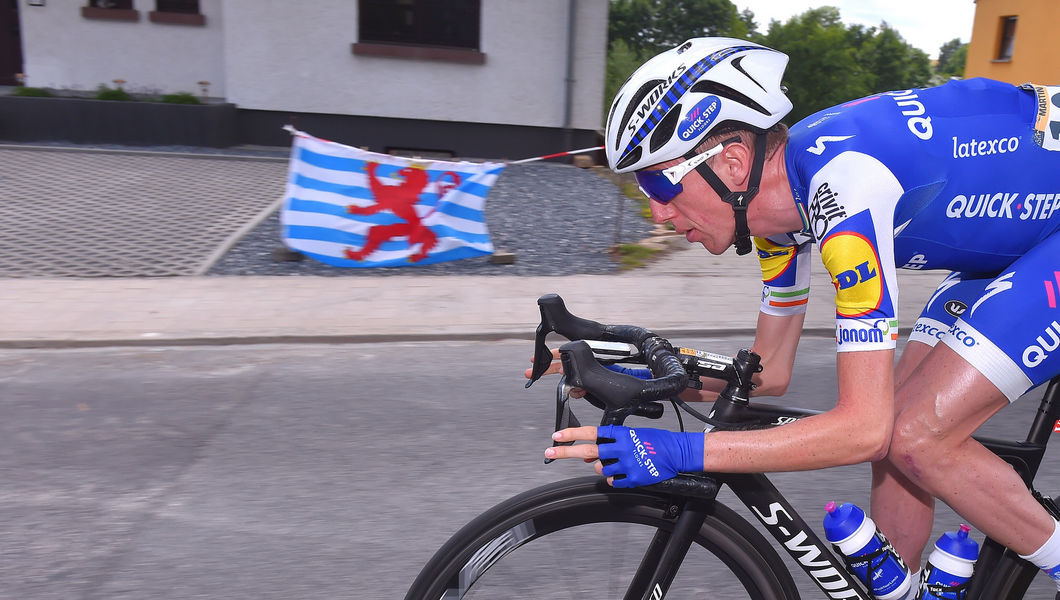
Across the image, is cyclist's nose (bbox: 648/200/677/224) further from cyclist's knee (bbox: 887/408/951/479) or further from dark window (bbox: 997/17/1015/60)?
dark window (bbox: 997/17/1015/60)

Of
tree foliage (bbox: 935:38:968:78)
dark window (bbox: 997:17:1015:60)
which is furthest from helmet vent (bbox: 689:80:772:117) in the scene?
tree foliage (bbox: 935:38:968:78)

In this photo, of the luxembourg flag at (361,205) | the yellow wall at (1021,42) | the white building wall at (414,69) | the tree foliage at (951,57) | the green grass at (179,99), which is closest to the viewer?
the luxembourg flag at (361,205)

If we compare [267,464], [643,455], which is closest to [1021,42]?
[267,464]

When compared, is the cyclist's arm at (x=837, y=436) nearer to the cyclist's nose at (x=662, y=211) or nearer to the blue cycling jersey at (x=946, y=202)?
the blue cycling jersey at (x=946, y=202)

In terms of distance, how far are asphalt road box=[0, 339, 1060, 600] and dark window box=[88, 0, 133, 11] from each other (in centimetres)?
1101

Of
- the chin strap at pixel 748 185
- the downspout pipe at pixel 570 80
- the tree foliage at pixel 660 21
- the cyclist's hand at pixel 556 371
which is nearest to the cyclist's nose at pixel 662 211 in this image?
the chin strap at pixel 748 185

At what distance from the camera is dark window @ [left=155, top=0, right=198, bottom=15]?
48.7 ft

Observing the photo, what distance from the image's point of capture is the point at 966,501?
2.10 metres

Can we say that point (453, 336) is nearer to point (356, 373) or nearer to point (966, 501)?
point (356, 373)

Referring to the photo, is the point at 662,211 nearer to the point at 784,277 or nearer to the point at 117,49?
the point at 784,277

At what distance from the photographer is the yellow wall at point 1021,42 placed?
28641 mm

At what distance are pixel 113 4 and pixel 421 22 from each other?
17.8ft

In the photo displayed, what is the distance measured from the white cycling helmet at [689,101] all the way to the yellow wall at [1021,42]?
1224 inches

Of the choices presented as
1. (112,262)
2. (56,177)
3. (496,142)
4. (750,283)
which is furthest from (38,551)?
(496,142)
